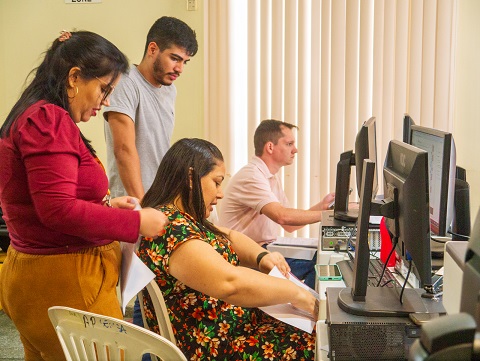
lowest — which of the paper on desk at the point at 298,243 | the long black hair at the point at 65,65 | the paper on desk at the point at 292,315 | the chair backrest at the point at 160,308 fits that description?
the paper on desk at the point at 298,243

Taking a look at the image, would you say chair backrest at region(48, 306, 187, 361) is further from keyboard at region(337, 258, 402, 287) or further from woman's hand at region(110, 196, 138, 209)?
keyboard at region(337, 258, 402, 287)

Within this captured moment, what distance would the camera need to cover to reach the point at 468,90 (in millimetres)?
4004

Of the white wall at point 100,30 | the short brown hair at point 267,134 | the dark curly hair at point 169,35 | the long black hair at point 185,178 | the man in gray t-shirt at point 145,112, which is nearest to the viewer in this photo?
the long black hair at point 185,178

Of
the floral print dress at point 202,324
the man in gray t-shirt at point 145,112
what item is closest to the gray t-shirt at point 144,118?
the man in gray t-shirt at point 145,112

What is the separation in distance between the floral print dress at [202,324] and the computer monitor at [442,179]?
57 centimetres

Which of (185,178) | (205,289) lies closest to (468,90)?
(185,178)

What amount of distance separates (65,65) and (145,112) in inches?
40.8

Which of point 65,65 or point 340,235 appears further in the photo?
point 340,235

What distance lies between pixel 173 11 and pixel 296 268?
196cm

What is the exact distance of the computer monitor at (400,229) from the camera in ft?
5.01

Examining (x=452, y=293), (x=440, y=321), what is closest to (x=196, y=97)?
(x=452, y=293)

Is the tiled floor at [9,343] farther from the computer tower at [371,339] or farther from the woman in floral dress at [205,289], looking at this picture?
the computer tower at [371,339]

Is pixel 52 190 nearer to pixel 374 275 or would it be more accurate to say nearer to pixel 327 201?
pixel 374 275

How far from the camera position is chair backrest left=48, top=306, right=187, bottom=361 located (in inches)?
59.4
